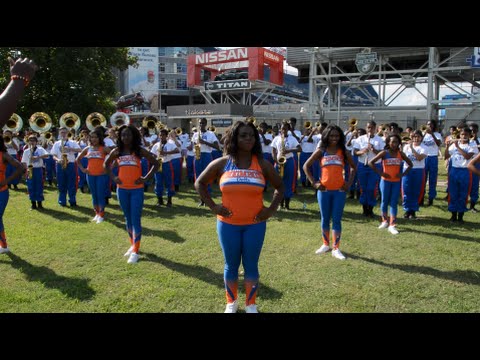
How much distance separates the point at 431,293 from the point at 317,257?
1.76 meters

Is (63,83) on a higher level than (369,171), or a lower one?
higher

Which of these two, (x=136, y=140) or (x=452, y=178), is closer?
(x=136, y=140)

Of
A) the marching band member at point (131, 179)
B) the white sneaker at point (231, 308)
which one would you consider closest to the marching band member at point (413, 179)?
the marching band member at point (131, 179)

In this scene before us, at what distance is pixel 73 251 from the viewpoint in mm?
6445

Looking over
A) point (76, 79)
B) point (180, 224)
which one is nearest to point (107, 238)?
point (180, 224)

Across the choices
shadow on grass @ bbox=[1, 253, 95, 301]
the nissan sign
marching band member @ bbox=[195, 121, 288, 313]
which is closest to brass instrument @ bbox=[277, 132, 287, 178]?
marching band member @ bbox=[195, 121, 288, 313]

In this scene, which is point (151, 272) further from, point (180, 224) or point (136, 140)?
point (180, 224)

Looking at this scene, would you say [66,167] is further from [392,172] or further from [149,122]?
[392,172]

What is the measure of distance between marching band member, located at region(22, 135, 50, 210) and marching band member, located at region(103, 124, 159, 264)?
4.81 metres

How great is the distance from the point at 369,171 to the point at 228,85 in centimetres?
3349

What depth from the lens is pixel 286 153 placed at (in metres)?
9.10

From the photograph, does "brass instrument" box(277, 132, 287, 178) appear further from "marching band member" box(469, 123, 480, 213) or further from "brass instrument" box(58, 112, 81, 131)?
"brass instrument" box(58, 112, 81, 131)

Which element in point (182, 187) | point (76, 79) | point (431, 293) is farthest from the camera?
point (76, 79)

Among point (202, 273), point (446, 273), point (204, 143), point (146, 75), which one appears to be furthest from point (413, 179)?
point (146, 75)
